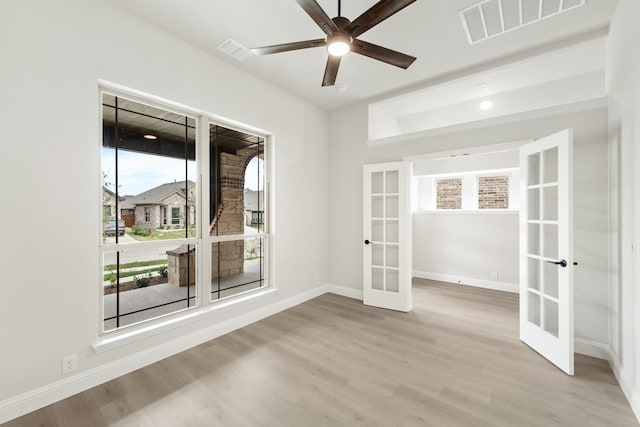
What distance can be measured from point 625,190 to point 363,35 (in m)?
2.60

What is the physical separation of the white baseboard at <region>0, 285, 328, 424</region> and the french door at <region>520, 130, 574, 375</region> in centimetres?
308

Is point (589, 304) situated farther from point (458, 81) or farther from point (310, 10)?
point (310, 10)

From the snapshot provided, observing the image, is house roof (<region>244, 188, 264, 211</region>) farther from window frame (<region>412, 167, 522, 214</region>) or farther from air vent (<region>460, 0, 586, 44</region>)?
window frame (<region>412, 167, 522, 214</region>)

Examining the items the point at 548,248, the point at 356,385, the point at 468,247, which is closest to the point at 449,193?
Result: the point at 468,247

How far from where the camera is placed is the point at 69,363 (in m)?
2.06

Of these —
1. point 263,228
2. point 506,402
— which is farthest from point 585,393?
point 263,228

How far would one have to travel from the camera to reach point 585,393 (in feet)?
6.85

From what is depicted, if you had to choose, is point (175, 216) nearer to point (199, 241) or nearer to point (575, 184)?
point (199, 241)

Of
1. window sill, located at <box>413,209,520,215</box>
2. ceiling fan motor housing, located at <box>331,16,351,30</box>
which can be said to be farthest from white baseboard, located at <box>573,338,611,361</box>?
ceiling fan motor housing, located at <box>331,16,351,30</box>

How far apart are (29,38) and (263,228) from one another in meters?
2.70

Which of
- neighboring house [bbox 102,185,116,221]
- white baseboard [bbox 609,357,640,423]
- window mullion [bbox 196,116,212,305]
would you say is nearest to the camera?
white baseboard [bbox 609,357,640,423]

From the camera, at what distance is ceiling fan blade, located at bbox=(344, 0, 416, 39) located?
63.2 inches

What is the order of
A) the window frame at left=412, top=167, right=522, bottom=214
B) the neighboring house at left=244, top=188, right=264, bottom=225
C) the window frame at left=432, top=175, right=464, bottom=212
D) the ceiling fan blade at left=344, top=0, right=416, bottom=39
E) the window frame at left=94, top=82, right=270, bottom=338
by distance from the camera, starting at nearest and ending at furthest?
1. the ceiling fan blade at left=344, top=0, right=416, bottom=39
2. the window frame at left=94, top=82, right=270, bottom=338
3. the neighboring house at left=244, top=188, right=264, bottom=225
4. the window frame at left=412, top=167, right=522, bottom=214
5. the window frame at left=432, top=175, right=464, bottom=212

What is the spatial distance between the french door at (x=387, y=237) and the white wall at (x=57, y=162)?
261 centimetres
